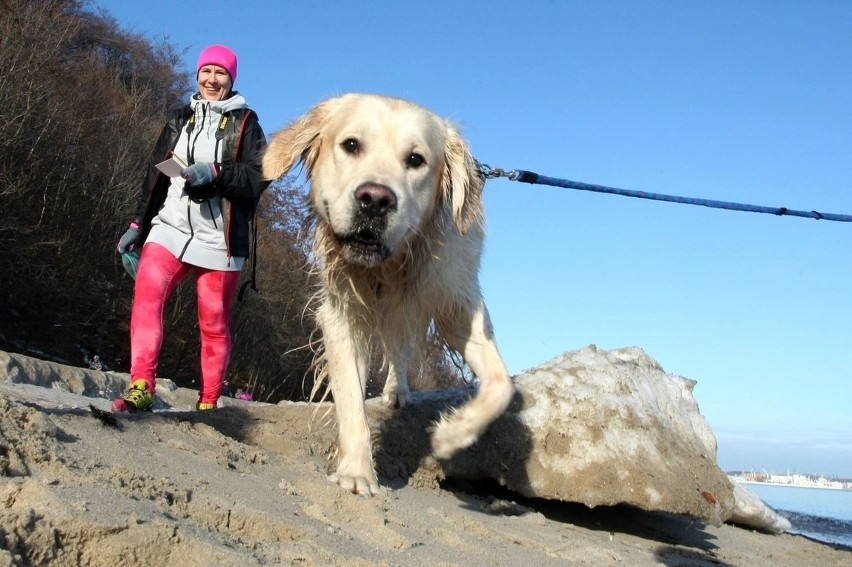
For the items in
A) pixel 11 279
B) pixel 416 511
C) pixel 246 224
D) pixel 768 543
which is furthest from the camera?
pixel 11 279

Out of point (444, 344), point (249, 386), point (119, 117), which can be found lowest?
point (249, 386)

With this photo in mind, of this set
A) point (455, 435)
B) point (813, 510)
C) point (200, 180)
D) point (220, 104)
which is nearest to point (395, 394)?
point (455, 435)

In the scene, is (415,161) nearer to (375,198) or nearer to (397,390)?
(375,198)

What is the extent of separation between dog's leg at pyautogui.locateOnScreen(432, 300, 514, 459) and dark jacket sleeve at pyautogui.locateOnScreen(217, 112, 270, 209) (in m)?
1.27

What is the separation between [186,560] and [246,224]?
10.2 feet

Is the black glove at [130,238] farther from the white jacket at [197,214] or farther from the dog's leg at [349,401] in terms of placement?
the dog's leg at [349,401]

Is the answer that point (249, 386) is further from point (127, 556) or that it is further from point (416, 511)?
point (127, 556)

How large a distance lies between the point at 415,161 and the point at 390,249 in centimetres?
50

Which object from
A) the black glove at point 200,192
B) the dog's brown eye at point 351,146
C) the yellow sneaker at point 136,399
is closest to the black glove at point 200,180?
the black glove at point 200,192

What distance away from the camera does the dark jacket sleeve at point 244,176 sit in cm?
472

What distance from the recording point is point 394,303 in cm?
448

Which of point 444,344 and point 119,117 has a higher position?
point 119,117

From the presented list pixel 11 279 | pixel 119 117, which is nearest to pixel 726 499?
pixel 11 279

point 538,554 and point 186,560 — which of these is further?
point 538,554
